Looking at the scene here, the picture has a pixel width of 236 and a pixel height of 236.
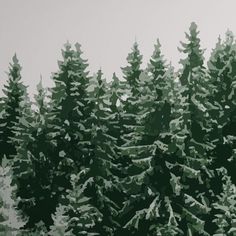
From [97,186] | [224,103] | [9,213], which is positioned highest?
[224,103]

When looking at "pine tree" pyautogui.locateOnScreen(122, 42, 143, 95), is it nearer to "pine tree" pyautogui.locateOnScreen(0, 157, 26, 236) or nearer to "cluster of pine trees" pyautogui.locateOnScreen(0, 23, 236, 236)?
"cluster of pine trees" pyautogui.locateOnScreen(0, 23, 236, 236)

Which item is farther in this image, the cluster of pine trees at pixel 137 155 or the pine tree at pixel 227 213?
the cluster of pine trees at pixel 137 155

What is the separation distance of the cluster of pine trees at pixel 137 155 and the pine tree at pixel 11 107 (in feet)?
32.6

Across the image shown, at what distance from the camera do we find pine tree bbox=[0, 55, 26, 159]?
47.3 meters

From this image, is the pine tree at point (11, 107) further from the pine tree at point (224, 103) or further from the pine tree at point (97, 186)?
the pine tree at point (224, 103)

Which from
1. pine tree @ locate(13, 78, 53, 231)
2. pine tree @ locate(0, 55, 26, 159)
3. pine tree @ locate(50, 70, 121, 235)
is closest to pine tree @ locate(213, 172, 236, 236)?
pine tree @ locate(50, 70, 121, 235)

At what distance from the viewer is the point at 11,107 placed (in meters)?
48.7

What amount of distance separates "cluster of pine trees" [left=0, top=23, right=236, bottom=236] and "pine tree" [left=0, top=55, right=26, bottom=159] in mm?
9928

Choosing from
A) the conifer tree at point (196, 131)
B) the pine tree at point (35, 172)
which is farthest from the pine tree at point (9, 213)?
the conifer tree at point (196, 131)

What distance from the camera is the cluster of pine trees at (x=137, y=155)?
Result: 30281 millimetres

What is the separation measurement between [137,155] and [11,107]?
2117 cm

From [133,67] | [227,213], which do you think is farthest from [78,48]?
[227,213]

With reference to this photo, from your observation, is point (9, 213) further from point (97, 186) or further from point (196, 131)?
point (196, 131)

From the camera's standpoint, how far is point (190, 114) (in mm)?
32219
